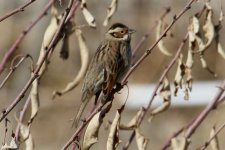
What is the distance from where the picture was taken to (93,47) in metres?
9.52

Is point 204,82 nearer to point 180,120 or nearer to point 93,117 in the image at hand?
point 180,120

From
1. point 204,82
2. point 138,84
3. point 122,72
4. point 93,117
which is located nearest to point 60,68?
point 138,84

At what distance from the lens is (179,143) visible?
281 centimetres

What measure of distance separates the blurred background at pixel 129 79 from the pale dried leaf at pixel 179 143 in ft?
15.7

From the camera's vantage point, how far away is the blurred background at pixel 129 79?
26.8 feet

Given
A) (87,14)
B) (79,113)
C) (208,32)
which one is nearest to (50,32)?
(87,14)

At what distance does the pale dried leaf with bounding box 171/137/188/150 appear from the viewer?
2803mm

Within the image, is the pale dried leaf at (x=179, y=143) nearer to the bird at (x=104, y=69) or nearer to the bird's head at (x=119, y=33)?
the bird at (x=104, y=69)

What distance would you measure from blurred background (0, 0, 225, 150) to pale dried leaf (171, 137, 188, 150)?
478cm

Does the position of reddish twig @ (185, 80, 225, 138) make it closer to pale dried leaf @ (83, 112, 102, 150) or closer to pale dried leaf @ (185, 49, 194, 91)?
pale dried leaf @ (185, 49, 194, 91)

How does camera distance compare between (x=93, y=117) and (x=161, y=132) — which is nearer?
(x=93, y=117)

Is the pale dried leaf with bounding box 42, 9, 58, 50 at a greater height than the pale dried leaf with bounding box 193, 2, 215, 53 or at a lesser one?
greater

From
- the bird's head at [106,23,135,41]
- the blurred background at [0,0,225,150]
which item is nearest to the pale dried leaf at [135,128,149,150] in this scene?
the bird's head at [106,23,135,41]

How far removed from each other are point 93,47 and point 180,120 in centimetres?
172
